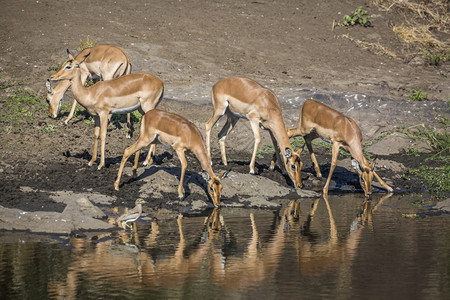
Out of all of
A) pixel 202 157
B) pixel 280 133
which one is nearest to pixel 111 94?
pixel 202 157

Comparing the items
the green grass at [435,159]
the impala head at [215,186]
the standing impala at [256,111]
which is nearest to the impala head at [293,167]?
the standing impala at [256,111]

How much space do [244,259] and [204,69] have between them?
34.6ft

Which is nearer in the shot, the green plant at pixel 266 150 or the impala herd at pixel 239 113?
the impala herd at pixel 239 113

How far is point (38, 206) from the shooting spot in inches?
434

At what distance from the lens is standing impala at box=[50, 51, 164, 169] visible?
44.5 feet

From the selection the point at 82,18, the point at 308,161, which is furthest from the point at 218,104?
the point at 82,18

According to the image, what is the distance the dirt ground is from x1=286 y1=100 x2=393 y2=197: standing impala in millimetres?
752

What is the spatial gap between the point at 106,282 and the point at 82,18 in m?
14.2

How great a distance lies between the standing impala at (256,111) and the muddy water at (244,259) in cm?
185

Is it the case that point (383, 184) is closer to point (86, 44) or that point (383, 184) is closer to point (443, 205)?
point (443, 205)

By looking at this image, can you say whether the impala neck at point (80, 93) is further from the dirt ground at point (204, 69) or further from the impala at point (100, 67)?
the impala at point (100, 67)

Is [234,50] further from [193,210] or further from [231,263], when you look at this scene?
[231,263]

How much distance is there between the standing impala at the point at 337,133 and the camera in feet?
42.4

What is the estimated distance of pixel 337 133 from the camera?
44.1 ft
